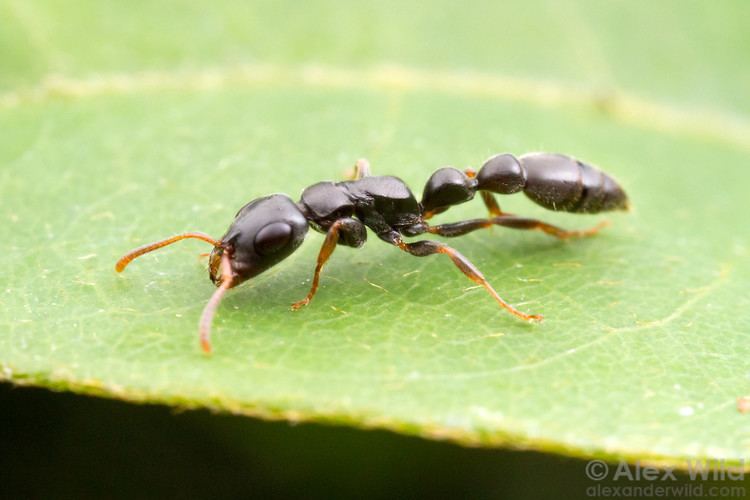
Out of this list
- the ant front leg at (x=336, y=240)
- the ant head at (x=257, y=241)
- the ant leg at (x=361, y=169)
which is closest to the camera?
the ant head at (x=257, y=241)

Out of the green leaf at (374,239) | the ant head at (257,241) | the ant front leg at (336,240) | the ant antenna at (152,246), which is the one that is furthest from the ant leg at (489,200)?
the ant antenna at (152,246)

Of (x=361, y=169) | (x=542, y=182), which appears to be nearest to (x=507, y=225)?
(x=542, y=182)

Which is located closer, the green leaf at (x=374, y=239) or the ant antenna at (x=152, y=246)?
the green leaf at (x=374, y=239)

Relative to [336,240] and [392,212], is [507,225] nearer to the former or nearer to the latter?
[392,212]

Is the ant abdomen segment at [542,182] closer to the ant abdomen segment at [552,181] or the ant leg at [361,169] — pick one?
the ant abdomen segment at [552,181]

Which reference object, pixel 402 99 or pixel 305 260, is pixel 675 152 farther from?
pixel 305 260

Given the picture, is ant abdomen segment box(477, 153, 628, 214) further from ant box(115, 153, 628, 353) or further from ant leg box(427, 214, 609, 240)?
ant leg box(427, 214, 609, 240)

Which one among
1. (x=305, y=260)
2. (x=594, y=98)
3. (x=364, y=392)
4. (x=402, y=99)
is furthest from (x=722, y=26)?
(x=364, y=392)
